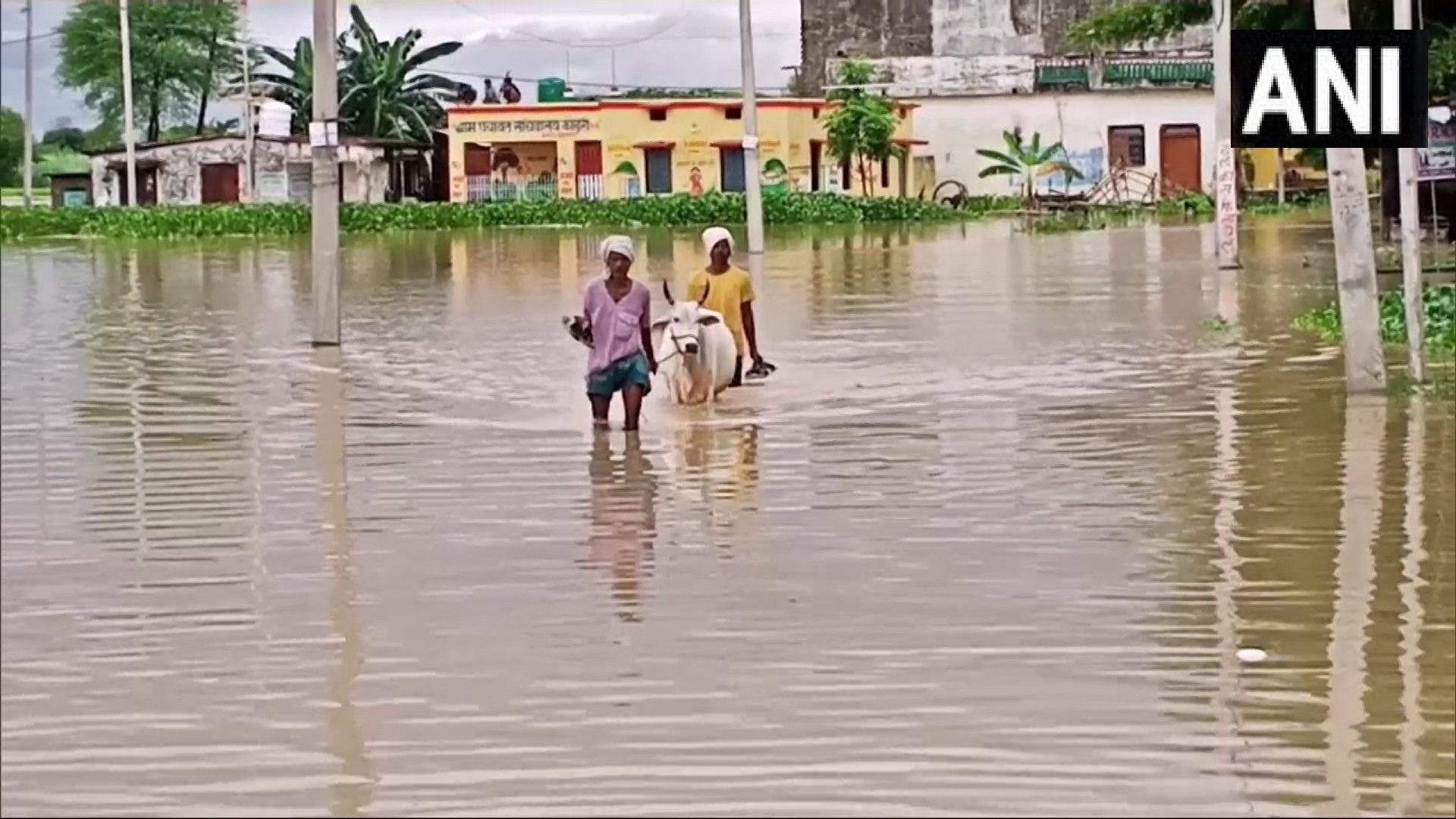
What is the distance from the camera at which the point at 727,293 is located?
1561 cm

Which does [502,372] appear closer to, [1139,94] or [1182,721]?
[1182,721]

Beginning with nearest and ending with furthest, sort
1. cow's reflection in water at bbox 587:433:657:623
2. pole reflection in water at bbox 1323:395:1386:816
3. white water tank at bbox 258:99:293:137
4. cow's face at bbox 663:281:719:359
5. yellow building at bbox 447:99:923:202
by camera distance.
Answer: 1. pole reflection in water at bbox 1323:395:1386:816
2. cow's reflection in water at bbox 587:433:657:623
3. cow's face at bbox 663:281:719:359
4. white water tank at bbox 258:99:293:137
5. yellow building at bbox 447:99:923:202

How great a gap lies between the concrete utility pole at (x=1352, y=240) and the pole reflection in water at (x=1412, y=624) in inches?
33.7

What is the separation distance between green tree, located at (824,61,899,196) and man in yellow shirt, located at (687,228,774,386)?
43.2 m

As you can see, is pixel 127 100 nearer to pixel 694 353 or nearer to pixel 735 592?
pixel 694 353

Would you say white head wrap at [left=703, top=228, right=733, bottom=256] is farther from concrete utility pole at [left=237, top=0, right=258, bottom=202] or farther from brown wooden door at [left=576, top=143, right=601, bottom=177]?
brown wooden door at [left=576, top=143, right=601, bottom=177]

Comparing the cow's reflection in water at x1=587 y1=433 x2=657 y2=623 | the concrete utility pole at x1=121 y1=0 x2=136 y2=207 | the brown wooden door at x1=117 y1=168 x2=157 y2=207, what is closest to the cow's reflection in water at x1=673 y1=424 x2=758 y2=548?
the cow's reflection in water at x1=587 y1=433 x2=657 y2=623

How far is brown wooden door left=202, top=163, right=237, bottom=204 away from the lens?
2552 inches

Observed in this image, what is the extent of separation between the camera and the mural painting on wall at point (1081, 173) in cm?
6347

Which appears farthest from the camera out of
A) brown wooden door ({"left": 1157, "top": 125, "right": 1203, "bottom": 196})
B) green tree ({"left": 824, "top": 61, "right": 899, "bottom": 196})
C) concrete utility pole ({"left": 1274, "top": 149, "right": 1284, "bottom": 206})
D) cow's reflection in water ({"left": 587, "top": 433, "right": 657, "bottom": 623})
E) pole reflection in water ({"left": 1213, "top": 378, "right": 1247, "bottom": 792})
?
brown wooden door ({"left": 1157, "top": 125, "right": 1203, "bottom": 196})

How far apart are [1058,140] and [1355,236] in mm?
51561

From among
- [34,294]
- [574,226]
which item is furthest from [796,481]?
[574,226]

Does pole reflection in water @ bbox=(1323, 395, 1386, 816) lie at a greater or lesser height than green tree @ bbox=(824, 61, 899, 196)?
lesser

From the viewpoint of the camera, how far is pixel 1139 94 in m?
63.6
